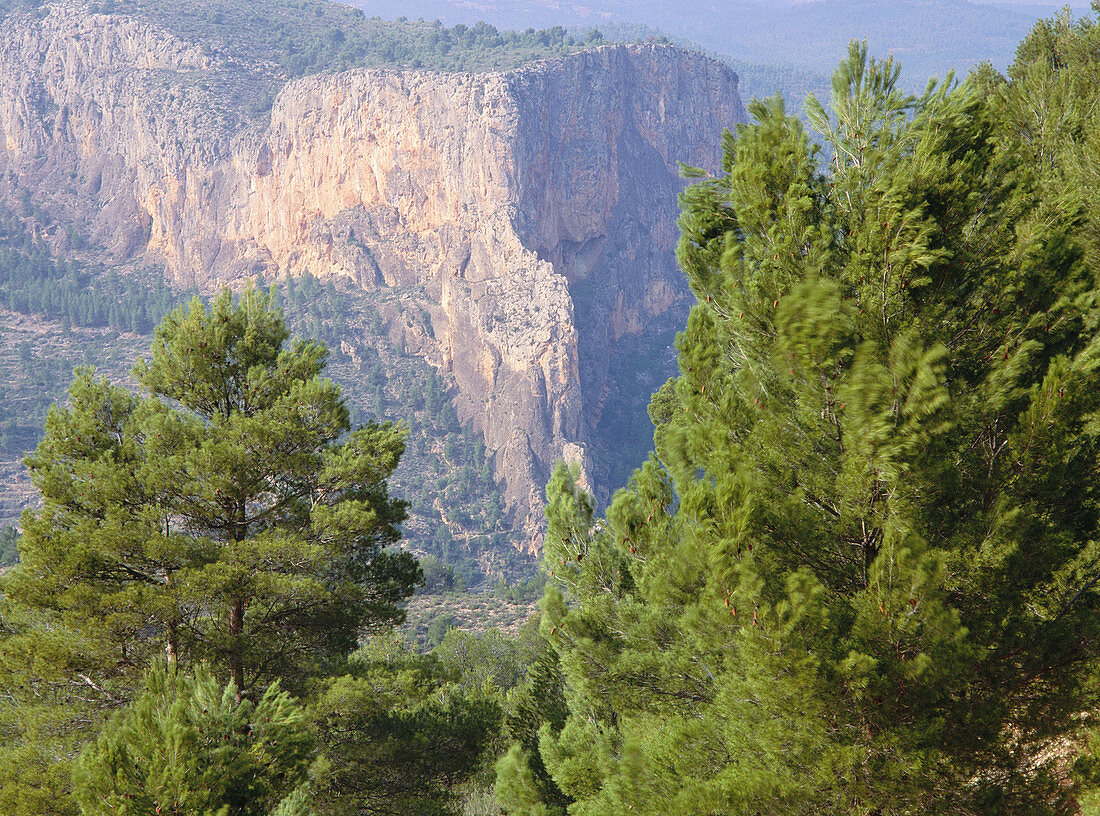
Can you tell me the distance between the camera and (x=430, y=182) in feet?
294

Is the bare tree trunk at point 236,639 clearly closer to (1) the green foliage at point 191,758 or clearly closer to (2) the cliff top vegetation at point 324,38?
(1) the green foliage at point 191,758

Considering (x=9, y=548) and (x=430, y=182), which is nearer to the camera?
(x=9, y=548)

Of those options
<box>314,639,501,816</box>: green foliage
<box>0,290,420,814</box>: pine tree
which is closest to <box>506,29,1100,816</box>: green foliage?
<box>314,639,501,816</box>: green foliage

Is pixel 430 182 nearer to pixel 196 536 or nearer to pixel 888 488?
pixel 196 536

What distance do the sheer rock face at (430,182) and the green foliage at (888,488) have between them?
77666mm

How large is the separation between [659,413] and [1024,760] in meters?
4.62

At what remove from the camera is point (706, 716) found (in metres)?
5.30

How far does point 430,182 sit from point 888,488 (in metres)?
90.1

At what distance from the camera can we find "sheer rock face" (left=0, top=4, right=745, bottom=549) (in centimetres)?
8731

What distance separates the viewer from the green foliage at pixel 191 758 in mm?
5094

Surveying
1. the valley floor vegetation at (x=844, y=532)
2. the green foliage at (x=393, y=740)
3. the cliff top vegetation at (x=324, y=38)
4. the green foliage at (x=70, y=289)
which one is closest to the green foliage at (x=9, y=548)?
the green foliage at (x=393, y=740)

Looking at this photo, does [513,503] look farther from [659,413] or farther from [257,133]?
[659,413]

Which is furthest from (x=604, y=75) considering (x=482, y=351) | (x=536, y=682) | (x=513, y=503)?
(x=536, y=682)

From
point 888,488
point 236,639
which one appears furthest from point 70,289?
point 888,488
